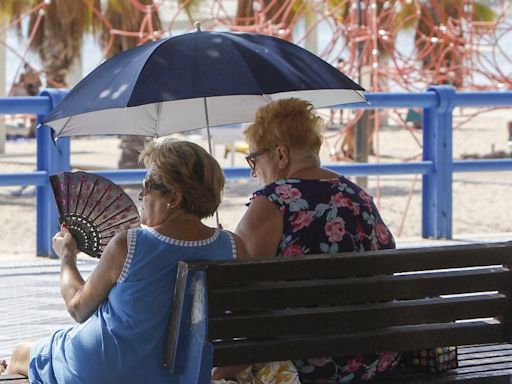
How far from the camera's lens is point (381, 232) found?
3.55 m

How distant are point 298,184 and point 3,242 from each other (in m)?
10.3

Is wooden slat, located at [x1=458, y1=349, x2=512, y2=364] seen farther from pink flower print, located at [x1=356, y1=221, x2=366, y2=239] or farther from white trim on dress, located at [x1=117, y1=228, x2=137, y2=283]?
white trim on dress, located at [x1=117, y1=228, x2=137, y2=283]

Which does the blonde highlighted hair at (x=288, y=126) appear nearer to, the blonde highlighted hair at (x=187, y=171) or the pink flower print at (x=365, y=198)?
the pink flower print at (x=365, y=198)

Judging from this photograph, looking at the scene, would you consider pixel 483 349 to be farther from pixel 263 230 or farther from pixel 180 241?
pixel 180 241

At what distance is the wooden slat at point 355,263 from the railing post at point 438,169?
4.57 metres

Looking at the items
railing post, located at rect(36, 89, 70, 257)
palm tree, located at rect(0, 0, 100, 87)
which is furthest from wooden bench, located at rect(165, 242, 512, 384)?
palm tree, located at rect(0, 0, 100, 87)

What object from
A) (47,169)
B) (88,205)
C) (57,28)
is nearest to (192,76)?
(88,205)

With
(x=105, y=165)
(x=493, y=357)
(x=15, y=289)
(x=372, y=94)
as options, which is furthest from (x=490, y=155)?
(x=493, y=357)

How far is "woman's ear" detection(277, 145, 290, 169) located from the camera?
3.56m

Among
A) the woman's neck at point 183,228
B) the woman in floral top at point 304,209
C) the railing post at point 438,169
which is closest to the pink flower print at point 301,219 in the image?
the woman in floral top at point 304,209

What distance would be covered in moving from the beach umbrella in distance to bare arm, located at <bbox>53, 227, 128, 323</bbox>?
452mm

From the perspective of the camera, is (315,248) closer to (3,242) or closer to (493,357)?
(493,357)

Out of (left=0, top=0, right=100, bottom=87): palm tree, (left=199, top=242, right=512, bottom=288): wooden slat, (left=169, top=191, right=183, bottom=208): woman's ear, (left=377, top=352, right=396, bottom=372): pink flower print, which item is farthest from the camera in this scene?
(left=0, top=0, right=100, bottom=87): palm tree

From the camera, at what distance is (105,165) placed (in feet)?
77.1
